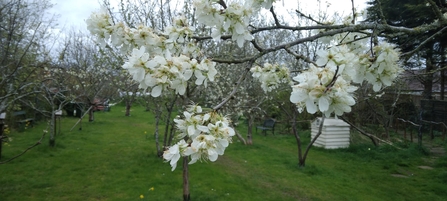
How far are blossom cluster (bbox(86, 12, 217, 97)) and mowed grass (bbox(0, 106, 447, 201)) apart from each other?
3.60 m

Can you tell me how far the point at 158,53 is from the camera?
1.56 m

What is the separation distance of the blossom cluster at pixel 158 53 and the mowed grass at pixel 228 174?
11.8ft

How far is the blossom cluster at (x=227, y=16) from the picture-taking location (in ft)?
4.79

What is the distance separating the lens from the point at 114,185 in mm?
5340

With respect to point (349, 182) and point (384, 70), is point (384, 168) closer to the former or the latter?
point (349, 182)

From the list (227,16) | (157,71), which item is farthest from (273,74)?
(157,71)

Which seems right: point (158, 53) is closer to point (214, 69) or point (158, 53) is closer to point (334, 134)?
point (214, 69)

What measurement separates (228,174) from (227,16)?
488 cm

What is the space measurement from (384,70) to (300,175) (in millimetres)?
5165

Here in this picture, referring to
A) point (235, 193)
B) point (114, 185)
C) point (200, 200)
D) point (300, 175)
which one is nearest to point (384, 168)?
point (300, 175)

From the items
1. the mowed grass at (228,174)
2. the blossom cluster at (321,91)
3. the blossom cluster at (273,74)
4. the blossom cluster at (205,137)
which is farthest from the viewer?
the mowed grass at (228,174)

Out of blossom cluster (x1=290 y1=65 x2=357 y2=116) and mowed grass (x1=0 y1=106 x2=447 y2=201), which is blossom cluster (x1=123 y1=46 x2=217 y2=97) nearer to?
blossom cluster (x1=290 y1=65 x2=357 y2=116)

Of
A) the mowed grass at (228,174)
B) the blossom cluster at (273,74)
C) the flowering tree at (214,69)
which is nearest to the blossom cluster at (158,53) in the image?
the flowering tree at (214,69)

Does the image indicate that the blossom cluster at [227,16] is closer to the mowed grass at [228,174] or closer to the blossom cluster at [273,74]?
the blossom cluster at [273,74]
